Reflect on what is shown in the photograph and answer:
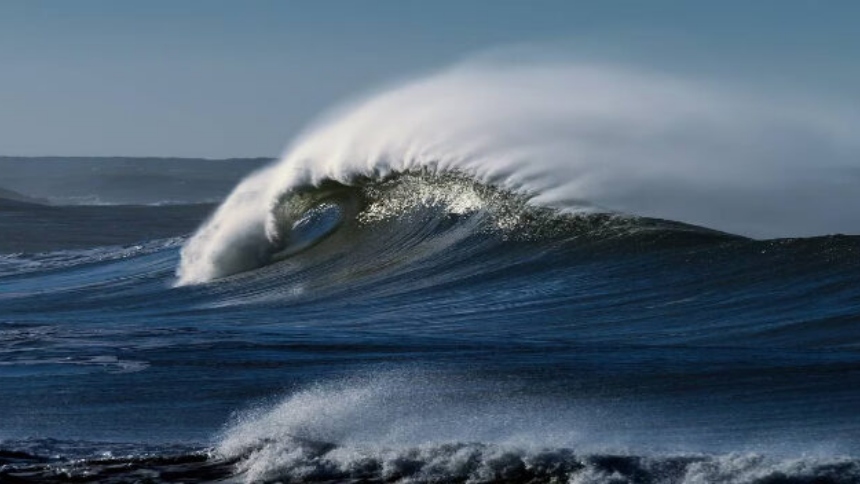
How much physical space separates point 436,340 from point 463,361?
49.9 inches

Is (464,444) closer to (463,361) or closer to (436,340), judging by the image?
(463,361)

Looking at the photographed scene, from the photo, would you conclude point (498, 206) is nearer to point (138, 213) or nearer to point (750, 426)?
point (750, 426)

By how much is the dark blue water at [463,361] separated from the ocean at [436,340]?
0.03 m

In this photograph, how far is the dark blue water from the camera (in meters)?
7.00

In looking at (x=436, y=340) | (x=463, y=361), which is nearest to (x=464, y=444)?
(x=463, y=361)

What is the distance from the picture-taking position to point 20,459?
761cm

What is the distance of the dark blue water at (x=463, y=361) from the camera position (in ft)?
23.0

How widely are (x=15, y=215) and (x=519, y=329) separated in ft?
123

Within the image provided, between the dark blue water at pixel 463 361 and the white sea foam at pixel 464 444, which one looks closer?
the white sea foam at pixel 464 444

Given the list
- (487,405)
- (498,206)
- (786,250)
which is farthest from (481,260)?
(487,405)

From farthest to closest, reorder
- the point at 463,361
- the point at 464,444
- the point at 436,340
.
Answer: the point at 436,340, the point at 463,361, the point at 464,444

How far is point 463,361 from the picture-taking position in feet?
32.0

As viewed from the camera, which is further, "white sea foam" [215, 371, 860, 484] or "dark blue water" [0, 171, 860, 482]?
"dark blue water" [0, 171, 860, 482]

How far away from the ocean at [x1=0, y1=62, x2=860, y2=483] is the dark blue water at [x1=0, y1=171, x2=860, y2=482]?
0.03 metres
